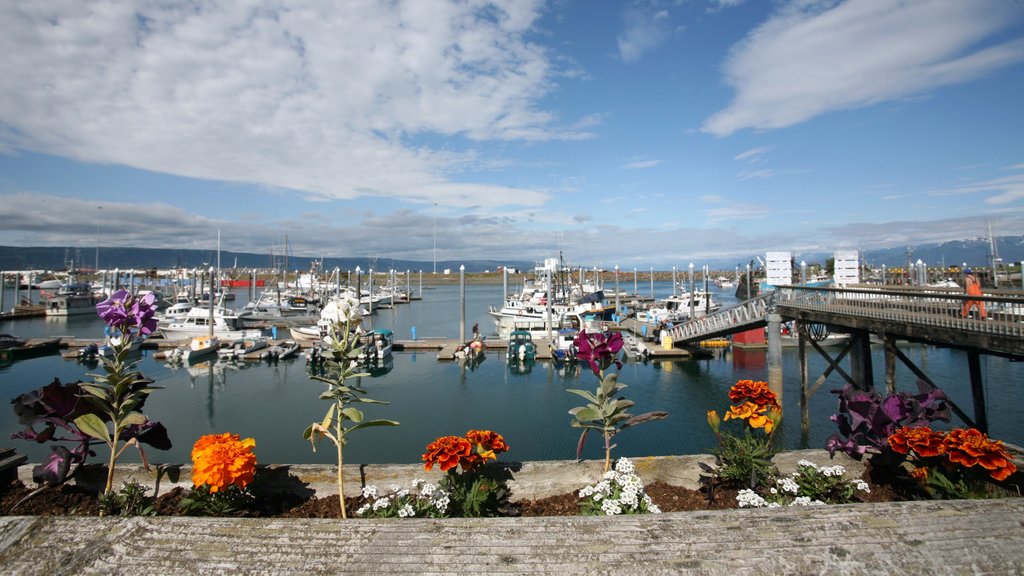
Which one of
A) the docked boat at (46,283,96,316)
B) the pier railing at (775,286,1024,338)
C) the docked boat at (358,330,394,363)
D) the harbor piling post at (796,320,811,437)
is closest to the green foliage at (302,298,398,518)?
the pier railing at (775,286,1024,338)

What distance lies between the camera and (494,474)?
4.69m

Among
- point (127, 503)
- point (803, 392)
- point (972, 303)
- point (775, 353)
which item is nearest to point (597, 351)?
point (127, 503)

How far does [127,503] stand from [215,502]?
2.70ft

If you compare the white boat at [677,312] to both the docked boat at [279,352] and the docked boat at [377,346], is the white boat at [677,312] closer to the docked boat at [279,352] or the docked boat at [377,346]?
the docked boat at [377,346]

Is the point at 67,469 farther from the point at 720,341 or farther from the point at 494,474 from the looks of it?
the point at 720,341

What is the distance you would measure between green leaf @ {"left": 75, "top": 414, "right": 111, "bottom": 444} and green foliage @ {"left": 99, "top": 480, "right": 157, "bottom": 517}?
1.47 ft

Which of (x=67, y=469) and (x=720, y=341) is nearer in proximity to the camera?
(x=67, y=469)

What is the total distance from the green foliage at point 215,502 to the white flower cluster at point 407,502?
972 millimetres

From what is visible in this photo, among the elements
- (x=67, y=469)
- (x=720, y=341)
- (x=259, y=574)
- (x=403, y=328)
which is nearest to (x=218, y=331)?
(x=403, y=328)

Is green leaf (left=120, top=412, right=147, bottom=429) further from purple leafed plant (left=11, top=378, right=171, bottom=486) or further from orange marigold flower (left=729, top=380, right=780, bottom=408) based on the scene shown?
orange marigold flower (left=729, top=380, right=780, bottom=408)

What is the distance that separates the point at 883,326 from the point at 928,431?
36.2 feet

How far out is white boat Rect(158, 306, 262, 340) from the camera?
41.0 metres

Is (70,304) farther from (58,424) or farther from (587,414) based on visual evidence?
(587,414)

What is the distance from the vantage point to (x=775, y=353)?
19.0 metres
